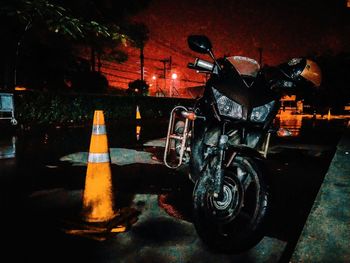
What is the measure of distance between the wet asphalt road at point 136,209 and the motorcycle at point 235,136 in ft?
0.57

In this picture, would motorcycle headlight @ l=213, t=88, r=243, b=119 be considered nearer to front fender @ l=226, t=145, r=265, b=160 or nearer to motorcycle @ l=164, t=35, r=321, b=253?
motorcycle @ l=164, t=35, r=321, b=253

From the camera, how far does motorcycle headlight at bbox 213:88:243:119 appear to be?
9.46 ft

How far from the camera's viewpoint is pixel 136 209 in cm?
364

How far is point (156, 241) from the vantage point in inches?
111

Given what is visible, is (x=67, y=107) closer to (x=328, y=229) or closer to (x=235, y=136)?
(x=235, y=136)

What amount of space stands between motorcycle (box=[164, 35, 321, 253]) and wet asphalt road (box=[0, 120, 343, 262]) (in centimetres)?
17

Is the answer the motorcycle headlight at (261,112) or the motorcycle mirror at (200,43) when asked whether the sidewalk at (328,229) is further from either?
the motorcycle mirror at (200,43)

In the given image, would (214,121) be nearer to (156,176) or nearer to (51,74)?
(156,176)

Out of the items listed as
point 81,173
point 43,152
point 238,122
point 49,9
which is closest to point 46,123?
point 43,152

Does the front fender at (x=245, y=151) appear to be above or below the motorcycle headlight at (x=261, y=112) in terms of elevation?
below

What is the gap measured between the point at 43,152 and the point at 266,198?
242 inches

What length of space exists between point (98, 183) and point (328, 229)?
215 centimetres

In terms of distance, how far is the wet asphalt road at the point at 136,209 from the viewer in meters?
2.58

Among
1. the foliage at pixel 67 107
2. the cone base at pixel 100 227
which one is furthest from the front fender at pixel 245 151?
the foliage at pixel 67 107
